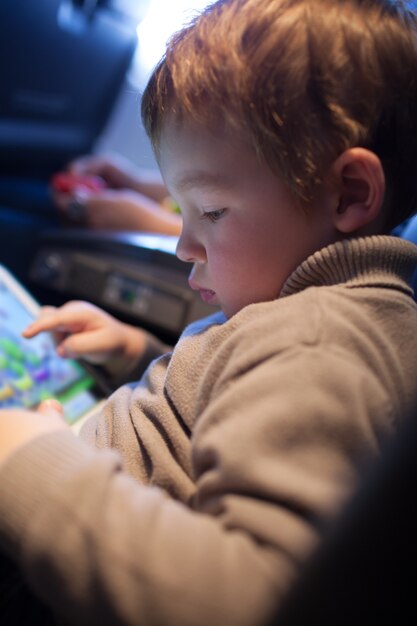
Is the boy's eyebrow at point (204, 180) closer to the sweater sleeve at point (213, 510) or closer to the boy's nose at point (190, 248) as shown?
the boy's nose at point (190, 248)

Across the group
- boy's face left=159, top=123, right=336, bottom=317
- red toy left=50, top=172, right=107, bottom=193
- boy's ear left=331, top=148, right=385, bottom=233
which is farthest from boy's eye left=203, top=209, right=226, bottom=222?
red toy left=50, top=172, right=107, bottom=193

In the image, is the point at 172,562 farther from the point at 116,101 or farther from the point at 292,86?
the point at 116,101

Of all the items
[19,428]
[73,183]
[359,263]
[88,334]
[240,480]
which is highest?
[359,263]

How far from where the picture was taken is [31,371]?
2.47 ft

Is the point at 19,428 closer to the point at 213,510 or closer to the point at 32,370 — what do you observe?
the point at 213,510

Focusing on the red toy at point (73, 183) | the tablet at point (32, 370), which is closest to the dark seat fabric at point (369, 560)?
the tablet at point (32, 370)

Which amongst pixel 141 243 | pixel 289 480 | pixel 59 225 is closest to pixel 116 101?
pixel 59 225

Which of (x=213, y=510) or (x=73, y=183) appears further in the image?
(x=73, y=183)

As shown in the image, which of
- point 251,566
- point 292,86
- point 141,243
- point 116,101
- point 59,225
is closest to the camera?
point 251,566

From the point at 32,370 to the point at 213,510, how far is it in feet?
1.37

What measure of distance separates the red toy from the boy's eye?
84 cm

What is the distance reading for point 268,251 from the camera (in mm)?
535

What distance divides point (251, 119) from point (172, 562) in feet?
1.22

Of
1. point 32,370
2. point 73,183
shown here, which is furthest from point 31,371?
point 73,183
